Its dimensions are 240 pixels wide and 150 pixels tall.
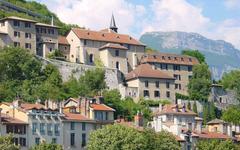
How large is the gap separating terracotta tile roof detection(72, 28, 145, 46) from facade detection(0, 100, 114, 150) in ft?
119

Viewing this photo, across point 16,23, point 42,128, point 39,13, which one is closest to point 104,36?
point 16,23

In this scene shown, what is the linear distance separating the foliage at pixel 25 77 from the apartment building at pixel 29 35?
5.64 metres

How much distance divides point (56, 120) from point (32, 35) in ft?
115

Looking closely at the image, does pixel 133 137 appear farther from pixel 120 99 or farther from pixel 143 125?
pixel 120 99

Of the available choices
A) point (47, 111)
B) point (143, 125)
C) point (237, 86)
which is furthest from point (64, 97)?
point (237, 86)

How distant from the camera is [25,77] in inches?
4264

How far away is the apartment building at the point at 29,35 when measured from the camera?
115m

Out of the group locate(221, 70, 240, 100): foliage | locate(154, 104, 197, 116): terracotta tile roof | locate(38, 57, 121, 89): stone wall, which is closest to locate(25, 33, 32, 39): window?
locate(38, 57, 121, 89): stone wall

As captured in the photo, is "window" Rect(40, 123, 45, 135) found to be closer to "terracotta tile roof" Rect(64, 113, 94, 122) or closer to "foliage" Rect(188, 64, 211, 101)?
"terracotta tile roof" Rect(64, 113, 94, 122)

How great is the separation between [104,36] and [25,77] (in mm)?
24303

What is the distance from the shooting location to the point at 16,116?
8338cm

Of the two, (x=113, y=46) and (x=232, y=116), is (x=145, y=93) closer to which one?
(x=113, y=46)

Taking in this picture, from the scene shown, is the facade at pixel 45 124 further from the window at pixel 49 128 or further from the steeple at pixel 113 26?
the steeple at pixel 113 26

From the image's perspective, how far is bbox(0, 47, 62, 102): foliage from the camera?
336ft
